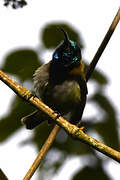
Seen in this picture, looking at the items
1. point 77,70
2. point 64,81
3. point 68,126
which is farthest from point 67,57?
point 68,126

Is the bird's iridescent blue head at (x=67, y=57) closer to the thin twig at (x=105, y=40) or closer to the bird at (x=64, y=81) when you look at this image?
the bird at (x=64, y=81)

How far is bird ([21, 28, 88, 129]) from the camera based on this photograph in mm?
3330

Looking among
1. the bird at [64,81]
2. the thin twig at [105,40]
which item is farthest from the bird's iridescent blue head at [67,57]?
the thin twig at [105,40]

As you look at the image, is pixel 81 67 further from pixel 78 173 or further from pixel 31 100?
pixel 78 173

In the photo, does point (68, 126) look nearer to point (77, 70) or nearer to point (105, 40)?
point (105, 40)

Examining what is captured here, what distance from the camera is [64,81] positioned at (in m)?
3.34

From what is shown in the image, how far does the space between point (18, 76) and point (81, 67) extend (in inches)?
42.7

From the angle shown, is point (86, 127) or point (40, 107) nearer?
point (40, 107)

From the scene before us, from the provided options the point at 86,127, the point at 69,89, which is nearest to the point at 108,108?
the point at 86,127

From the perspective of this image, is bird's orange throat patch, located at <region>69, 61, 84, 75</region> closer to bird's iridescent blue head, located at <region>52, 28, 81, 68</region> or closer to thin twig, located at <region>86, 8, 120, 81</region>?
bird's iridescent blue head, located at <region>52, 28, 81, 68</region>

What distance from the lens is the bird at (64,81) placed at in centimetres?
333

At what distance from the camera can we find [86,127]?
8.32ft

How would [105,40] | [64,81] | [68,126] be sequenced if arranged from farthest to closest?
1. [64,81]
2. [105,40]
3. [68,126]

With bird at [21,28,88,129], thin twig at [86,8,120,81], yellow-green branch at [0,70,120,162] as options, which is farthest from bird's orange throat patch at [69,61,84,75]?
yellow-green branch at [0,70,120,162]
